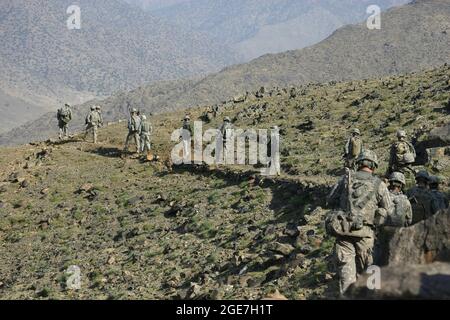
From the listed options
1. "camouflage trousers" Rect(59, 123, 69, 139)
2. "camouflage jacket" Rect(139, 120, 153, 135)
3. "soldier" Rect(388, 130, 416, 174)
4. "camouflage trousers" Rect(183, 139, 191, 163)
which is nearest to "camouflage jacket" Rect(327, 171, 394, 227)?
"soldier" Rect(388, 130, 416, 174)

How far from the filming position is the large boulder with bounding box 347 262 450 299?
5.90 meters

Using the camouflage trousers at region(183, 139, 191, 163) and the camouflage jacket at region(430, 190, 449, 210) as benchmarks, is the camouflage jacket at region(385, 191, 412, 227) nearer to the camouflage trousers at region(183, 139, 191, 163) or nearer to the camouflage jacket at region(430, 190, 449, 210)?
the camouflage jacket at region(430, 190, 449, 210)

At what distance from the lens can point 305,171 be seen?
24141 millimetres

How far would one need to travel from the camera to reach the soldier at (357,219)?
369 inches

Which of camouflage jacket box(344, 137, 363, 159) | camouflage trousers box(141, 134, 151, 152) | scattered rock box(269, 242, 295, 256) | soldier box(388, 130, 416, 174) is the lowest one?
scattered rock box(269, 242, 295, 256)

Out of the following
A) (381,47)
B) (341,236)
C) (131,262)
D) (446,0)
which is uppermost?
(446,0)

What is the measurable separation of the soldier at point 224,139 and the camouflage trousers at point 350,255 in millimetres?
16364

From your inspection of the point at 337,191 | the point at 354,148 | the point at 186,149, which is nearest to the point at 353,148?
the point at 354,148

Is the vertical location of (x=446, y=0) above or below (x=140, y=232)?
above

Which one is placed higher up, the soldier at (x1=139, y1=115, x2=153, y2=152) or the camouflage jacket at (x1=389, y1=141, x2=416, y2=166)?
the soldier at (x1=139, y1=115, x2=153, y2=152)
